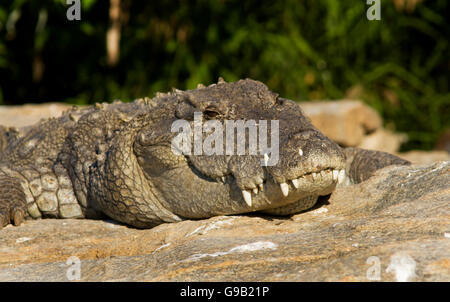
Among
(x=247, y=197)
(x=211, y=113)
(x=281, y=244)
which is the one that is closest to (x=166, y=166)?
(x=211, y=113)

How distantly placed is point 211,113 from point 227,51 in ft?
19.7

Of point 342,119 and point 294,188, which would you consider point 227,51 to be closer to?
point 342,119

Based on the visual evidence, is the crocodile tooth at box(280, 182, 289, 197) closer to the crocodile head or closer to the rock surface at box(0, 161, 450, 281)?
the crocodile head

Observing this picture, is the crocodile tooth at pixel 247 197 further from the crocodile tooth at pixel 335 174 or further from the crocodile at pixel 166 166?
the crocodile tooth at pixel 335 174

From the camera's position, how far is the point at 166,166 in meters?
3.39

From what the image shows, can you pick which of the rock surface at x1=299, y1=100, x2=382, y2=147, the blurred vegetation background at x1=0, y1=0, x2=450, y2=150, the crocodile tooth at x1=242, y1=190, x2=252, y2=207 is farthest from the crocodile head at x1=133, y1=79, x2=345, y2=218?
the blurred vegetation background at x1=0, y1=0, x2=450, y2=150

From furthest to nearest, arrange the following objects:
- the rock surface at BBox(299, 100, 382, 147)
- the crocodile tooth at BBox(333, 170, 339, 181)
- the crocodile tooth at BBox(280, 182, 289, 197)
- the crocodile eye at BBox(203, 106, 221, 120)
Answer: the rock surface at BBox(299, 100, 382, 147) → the crocodile eye at BBox(203, 106, 221, 120) → the crocodile tooth at BBox(333, 170, 339, 181) → the crocodile tooth at BBox(280, 182, 289, 197)

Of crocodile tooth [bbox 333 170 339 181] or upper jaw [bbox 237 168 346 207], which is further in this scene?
crocodile tooth [bbox 333 170 339 181]

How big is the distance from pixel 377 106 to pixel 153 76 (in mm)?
3915

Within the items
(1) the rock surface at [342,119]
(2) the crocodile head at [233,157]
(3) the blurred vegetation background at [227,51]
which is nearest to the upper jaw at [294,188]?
(2) the crocodile head at [233,157]

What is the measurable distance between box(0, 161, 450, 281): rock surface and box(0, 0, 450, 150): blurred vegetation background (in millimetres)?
5629

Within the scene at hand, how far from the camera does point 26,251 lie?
10.7 ft

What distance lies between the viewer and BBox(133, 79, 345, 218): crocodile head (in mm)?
2957

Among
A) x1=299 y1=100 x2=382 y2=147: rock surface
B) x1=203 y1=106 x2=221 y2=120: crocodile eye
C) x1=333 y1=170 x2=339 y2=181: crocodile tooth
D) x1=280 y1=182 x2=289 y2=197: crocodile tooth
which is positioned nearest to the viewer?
x1=280 y1=182 x2=289 y2=197: crocodile tooth
